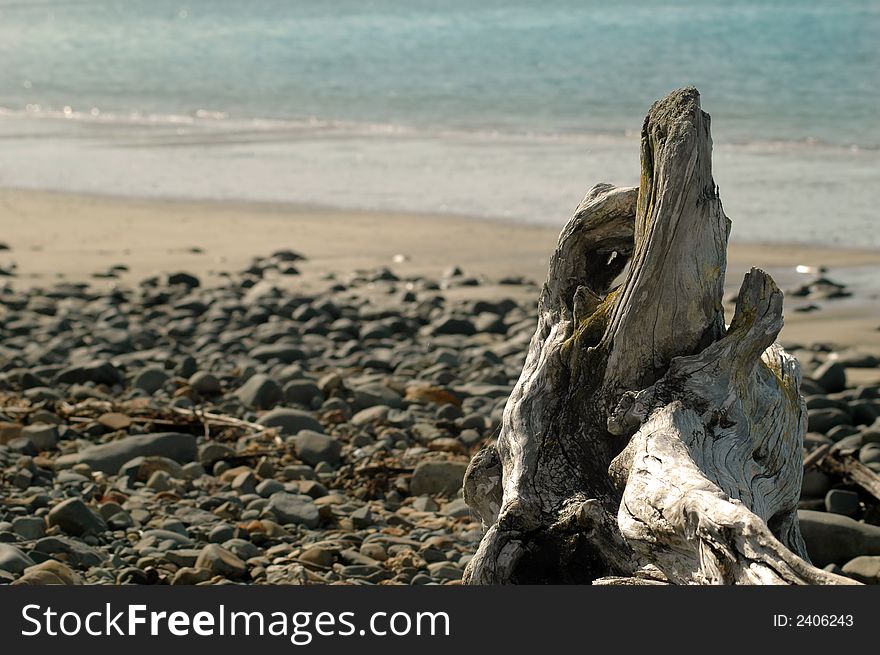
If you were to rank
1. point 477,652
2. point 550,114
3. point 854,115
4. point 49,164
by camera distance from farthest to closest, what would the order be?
point 550,114
point 854,115
point 49,164
point 477,652

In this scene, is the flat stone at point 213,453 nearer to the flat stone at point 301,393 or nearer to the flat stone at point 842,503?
the flat stone at point 301,393

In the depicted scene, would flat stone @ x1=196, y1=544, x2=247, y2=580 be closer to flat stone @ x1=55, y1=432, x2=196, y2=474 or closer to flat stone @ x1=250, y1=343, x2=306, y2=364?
flat stone @ x1=55, y1=432, x2=196, y2=474

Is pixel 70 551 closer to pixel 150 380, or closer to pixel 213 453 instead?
pixel 213 453

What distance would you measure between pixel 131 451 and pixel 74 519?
45.1 inches

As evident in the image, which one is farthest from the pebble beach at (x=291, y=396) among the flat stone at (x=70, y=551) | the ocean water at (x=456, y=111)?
the ocean water at (x=456, y=111)

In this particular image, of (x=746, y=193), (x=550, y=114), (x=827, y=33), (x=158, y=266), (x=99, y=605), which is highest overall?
(x=827, y=33)

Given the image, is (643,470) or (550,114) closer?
(643,470)

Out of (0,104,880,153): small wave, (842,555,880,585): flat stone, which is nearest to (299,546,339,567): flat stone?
(842,555,880,585): flat stone

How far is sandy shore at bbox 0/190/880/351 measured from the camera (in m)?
11.2

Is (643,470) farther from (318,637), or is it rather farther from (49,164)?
(49,164)

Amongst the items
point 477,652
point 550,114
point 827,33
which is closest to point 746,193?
point 550,114

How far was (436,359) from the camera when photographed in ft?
28.7

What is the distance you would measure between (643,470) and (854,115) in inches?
814

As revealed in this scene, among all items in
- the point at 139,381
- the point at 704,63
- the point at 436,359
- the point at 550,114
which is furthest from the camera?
the point at 704,63
